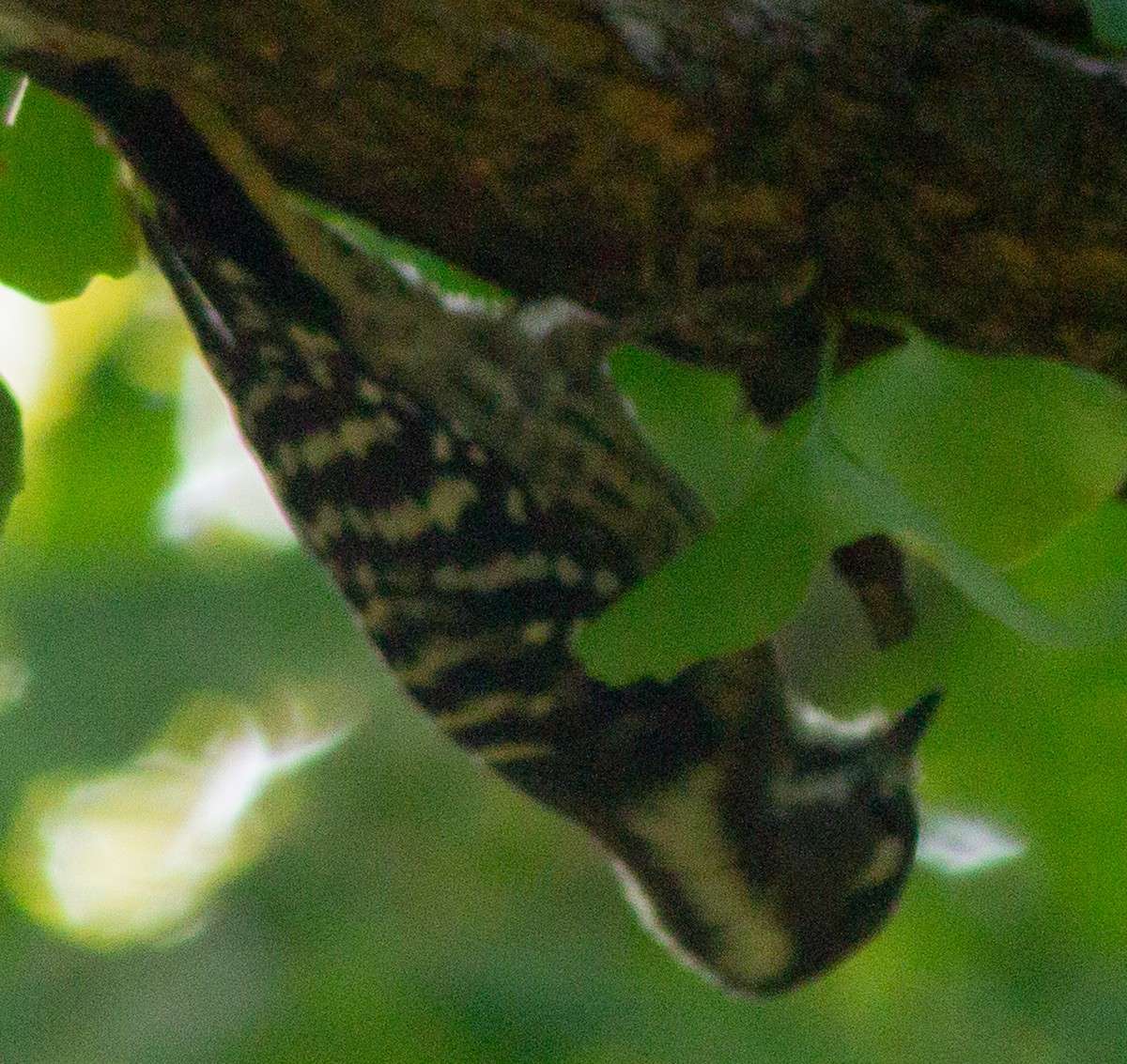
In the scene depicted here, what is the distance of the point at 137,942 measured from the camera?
14.7 feet

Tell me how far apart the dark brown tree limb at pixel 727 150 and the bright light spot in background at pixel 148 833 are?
2905 mm

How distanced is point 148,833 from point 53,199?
3056 millimetres

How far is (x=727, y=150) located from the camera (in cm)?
142

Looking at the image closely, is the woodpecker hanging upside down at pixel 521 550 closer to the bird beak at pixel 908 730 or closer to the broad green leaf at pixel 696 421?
the bird beak at pixel 908 730

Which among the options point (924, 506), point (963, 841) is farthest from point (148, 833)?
point (924, 506)

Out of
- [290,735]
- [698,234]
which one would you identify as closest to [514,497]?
[698,234]

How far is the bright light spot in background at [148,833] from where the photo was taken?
4176 mm

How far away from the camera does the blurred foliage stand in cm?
191

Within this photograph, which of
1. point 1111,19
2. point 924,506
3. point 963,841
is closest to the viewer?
point 924,506

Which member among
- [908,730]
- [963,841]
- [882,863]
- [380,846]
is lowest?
[380,846]

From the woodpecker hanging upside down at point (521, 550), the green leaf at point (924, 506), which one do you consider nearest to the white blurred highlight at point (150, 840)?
the woodpecker hanging upside down at point (521, 550)

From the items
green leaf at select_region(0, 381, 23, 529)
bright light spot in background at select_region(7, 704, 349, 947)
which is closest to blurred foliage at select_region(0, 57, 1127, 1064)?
bright light spot in background at select_region(7, 704, 349, 947)

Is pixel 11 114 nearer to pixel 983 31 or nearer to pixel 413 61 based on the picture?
pixel 413 61

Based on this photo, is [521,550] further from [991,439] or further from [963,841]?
[963,841]
